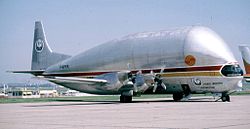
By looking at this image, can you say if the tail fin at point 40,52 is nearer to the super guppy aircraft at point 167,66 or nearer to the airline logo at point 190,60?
the super guppy aircraft at point 167,66

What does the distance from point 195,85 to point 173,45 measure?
410 centimetres

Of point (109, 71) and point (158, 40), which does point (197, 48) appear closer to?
point (158, 40)

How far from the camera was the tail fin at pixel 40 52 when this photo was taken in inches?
2265

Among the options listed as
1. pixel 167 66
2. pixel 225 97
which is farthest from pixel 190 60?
pixel 225 97

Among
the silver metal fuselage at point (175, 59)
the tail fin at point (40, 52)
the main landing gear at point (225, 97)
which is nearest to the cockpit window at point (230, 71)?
the silver metal fuselage at point (175, 59)

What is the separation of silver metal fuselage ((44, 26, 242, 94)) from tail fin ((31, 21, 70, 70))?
36.3 ft

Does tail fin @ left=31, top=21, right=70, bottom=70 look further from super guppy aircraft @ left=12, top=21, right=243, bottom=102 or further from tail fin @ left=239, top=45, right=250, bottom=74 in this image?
tail fin @ left=239, top=45, right=250, bottom=74

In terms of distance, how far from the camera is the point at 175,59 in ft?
139

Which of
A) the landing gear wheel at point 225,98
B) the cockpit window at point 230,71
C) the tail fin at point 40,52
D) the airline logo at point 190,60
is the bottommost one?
the landing gear wheel at point 225,98

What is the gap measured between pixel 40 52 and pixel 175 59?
22132mm

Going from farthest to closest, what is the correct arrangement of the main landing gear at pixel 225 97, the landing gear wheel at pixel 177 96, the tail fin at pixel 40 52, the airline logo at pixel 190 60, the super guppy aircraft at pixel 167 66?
1. the tail fin at pixel 40 52
2. the landing gear wheel at pixel 177 96
3. the airline logo at pixel 190 60
4. the super guppy aircraft at pixel 167 66
5. the main landing gear at pixel 225 97

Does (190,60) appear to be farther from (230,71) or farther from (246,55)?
(246,55)

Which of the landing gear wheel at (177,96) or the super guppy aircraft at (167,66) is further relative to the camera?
the landing gear wheel at (177,96)

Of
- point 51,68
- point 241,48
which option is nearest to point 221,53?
point 51,68
